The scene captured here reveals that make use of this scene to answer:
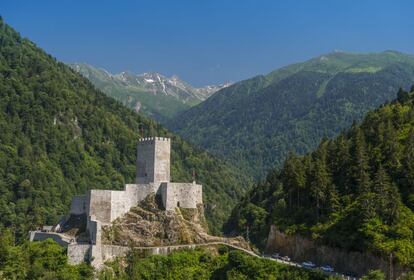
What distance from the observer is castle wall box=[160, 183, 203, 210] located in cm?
8431

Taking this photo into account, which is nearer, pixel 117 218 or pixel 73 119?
pixel 117 218

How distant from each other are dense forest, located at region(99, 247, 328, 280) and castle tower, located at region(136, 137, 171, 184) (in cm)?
1196

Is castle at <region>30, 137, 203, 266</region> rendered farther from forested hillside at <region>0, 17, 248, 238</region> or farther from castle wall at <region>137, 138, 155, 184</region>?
forested hillside at <region>0, 17, 248, 238</region>

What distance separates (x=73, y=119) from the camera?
191m

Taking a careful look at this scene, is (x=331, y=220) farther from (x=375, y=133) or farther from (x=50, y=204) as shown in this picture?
(x=50, y=204)

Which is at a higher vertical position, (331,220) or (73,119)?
(73,119)

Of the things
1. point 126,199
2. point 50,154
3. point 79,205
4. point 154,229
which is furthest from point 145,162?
point 50,154

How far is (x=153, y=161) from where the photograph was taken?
86.9 m

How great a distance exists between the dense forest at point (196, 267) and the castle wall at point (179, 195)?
7805 millimetres

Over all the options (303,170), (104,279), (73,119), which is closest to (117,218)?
(104,279)

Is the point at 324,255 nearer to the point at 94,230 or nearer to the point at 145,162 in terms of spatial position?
the point at 145,162

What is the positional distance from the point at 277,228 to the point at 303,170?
31.1 ft

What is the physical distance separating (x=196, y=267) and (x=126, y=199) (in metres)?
12.3

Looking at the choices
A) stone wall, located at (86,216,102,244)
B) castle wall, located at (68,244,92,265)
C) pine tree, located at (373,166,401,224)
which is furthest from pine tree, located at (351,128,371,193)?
castle wall, located at (68,244,92,265)
